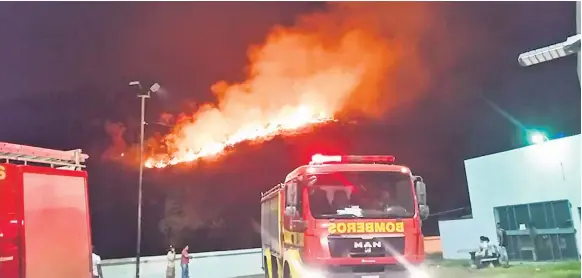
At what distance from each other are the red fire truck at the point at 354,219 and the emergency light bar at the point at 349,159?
0.03 m

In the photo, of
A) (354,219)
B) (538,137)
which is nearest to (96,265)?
(354,219)

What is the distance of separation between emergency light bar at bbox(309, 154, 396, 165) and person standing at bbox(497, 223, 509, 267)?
1199mm

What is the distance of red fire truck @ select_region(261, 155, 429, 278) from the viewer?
3.77 m

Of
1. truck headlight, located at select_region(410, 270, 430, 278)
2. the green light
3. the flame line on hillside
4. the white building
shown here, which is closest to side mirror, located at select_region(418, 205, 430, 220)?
truck headlight, located at select_region(410, 270, 430, 278)

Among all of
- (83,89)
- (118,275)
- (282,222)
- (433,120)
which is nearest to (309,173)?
(282,222)

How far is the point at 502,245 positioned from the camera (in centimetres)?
461

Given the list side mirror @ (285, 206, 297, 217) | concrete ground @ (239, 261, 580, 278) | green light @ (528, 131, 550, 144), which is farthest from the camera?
green light @ (528, 131, 550, 144)

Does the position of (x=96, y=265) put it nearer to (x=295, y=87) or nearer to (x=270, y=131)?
(x=270, y=131)

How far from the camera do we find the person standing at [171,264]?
13.4ft

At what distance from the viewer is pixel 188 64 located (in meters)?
4.42

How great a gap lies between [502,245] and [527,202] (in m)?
0.42

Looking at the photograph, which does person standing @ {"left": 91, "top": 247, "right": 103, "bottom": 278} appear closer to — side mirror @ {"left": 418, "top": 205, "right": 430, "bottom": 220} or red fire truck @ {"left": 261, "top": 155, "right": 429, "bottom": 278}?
red fire truck @ {"left": 261, "top": 155, "right": 429, "bottom": 278}

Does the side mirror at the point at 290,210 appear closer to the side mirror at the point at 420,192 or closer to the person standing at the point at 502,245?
the side mirror at the point at 420,192

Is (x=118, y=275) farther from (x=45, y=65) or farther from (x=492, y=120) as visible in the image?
(x=492, y=120)
